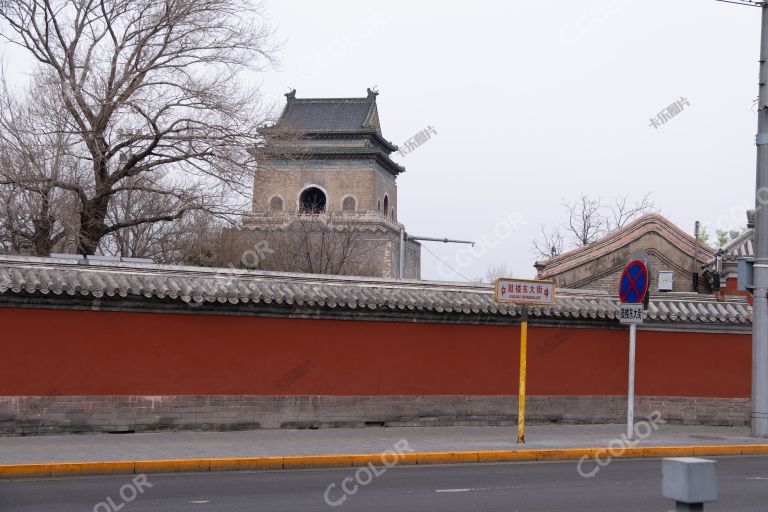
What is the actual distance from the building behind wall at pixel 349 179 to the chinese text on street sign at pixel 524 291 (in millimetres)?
35277

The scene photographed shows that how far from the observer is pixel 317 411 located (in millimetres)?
16906

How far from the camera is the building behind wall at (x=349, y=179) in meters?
53.7

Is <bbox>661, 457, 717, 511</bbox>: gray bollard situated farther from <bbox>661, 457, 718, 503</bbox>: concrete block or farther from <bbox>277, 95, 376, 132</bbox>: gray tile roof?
<bbox>277, 95, 376, 132</bbox>: gray tile roof

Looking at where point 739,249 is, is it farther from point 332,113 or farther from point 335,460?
point 332,113

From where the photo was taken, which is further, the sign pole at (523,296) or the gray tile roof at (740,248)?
the gray tile roof at (740,248)

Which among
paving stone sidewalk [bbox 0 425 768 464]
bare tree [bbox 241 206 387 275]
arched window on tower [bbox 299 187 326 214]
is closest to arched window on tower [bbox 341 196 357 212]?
arched window on tower [bbox 299 187 326 214]

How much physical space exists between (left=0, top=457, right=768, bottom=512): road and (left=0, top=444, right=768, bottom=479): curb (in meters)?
0.29

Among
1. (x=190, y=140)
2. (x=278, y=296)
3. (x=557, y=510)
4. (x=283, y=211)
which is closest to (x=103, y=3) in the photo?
(x=190, y=140)

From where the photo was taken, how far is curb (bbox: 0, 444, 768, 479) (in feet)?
39.0

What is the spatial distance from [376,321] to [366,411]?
5.03 ft

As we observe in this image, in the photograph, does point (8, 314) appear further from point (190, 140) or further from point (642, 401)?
point (642, 401)

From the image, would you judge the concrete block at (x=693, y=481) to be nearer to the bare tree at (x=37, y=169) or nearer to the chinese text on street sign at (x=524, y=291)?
the chinese text on street sign at (x=524, y=291)

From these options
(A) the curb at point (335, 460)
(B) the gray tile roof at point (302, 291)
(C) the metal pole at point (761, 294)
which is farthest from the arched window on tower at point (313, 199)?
(A) the curb at point (335, 460)

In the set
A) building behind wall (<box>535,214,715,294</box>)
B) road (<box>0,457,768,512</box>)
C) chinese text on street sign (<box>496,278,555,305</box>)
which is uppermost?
building behind wall (<box>535,214,715,294</box>)
